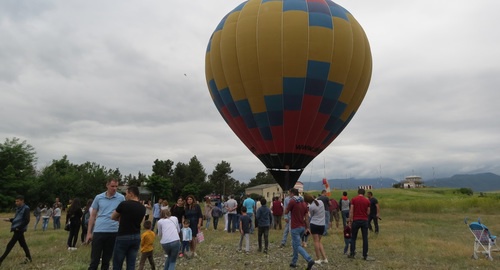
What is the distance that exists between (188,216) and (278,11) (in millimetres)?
12570

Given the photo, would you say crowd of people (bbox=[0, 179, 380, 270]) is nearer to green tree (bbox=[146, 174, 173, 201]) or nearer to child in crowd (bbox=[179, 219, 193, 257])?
child in crowd (bbox=[179, 219, 193, 257])

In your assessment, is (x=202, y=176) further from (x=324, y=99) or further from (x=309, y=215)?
(x=309, y=215)

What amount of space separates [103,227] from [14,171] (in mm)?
51915

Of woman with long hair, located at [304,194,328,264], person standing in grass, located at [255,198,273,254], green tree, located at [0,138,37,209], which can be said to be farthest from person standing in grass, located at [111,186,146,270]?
green tree, located at [0,138,37,209]

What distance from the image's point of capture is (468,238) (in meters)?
14.4

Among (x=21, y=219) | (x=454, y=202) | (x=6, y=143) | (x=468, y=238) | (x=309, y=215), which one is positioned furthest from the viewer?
(x=6, y=143)

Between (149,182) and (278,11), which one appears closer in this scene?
(278,11)

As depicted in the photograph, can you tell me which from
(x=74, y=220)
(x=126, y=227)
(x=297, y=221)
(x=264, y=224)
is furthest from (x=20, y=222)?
(x=297, y=221)

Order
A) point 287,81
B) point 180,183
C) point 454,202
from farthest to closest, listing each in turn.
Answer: point 180,183 < point 454,202 < point 287,81

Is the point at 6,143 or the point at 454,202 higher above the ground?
the point at 6,143

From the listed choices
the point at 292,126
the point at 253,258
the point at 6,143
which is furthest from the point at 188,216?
the point at 6,143

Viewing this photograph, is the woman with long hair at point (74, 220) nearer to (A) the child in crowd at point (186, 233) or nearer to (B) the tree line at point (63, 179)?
(A) the child in crowd at point (186, 233)

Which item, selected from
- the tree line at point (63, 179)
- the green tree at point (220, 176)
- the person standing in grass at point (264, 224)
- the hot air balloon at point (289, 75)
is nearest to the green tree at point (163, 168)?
the tree line at point (63, 179)

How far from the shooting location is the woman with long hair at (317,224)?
360 inches
